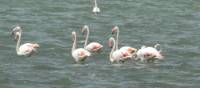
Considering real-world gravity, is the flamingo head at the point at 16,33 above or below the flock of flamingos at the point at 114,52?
above

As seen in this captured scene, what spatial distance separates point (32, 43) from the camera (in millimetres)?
31188

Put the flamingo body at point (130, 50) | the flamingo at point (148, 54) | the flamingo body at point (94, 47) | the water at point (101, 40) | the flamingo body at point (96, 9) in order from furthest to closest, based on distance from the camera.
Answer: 1. the flamingo body at point (96, 9)
2. the flamingo body at point (94, 47)
3. the flamingo body at point (130, 50)
4. the flamingo at point (148, 54)
5. the water at point (101, 40)

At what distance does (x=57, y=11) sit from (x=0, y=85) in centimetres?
1408

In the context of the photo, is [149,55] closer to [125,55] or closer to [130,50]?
[125,55]

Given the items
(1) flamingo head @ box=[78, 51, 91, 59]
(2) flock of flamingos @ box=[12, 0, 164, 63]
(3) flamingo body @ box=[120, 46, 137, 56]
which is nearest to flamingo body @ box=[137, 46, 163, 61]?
(2) flock of flamingos @ box=[12, 0, 164, 63]

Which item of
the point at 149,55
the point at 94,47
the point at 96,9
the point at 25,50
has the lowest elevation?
the point at 149,55

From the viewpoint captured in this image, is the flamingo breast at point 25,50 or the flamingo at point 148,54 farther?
the flamingo breast at point 25,50

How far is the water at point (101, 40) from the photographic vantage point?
25.7m

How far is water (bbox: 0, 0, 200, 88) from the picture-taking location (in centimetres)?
2569

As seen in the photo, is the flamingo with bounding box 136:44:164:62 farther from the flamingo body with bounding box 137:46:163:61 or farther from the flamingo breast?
the flamingo breast

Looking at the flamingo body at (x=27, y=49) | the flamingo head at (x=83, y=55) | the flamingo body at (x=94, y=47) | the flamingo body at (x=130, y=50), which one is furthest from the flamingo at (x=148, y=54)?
the flamingo body at (x=27, y=49)

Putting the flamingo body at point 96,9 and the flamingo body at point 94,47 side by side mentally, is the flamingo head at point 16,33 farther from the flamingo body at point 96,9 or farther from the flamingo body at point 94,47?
the flamingo body at point 96,9

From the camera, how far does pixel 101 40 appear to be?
3231cm

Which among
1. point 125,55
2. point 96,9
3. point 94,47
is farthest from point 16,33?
point 96,9
